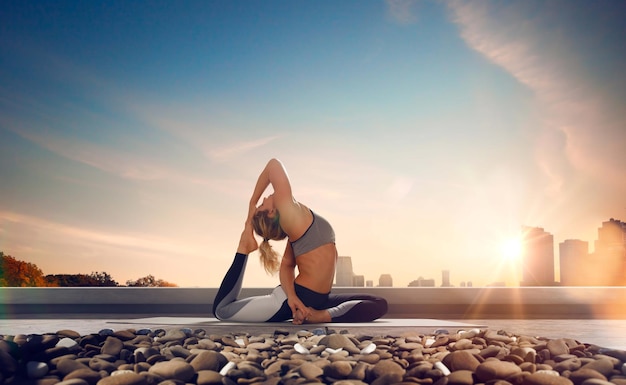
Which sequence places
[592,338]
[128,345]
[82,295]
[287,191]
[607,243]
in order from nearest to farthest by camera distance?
[128,345]
[592,338]
[287,191]
[82,295]
[607,243]

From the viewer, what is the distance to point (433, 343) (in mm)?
3338

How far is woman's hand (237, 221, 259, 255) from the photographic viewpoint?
4.49 meters

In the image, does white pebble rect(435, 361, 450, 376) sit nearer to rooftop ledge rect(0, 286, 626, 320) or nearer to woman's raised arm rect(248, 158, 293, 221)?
woman's raised arm rect(248, 158, 293, 221)

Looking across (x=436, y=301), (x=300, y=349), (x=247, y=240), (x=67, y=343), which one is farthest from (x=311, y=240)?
(x=436, y=301)

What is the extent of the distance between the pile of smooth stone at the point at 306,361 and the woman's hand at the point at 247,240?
3.64 feet

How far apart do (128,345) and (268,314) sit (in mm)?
1454

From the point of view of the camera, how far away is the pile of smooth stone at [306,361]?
244 centimetres

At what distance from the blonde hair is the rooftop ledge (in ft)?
5.97

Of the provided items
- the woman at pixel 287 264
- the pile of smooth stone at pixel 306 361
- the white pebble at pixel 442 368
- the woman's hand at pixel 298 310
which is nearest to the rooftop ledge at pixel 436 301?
the woman at pixel 287 264

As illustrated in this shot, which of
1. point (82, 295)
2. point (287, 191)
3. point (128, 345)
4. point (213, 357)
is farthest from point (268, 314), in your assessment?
point (82, 295)

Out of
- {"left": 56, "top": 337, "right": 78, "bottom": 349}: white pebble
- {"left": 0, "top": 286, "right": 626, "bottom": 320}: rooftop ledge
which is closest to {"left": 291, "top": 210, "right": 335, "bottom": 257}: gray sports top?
{"left": 56, "top": 337, "right": 78, "bottom": 349}: white pebble

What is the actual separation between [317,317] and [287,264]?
46 cm

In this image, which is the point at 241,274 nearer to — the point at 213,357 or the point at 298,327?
the point at 298,327

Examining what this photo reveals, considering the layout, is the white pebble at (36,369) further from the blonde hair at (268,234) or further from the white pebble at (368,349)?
the blonde hair at (268,234)
